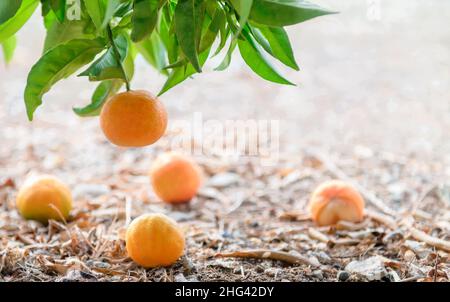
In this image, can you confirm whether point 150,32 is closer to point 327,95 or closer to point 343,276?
point 343,276

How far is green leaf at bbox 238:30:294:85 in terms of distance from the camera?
1046 mm

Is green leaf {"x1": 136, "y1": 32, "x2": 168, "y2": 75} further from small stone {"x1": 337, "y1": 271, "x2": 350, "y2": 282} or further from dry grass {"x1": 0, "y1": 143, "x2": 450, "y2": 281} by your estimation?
small stone {"x1": 337, "y1": 271, "x2": 350, "y2": 282}

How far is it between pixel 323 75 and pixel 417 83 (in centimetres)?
43

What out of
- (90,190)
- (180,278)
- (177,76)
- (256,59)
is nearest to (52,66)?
(177,76)

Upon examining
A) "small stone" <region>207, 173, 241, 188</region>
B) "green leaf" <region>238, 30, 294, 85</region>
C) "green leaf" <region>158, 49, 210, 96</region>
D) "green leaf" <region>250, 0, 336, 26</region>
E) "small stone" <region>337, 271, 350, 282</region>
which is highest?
"green leaf" <region>250, 0, 336, 26</region>

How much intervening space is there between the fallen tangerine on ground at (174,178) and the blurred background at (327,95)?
479 mm

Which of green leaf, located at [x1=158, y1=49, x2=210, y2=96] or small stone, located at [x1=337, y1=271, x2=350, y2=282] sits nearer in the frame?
green leaf, located at [x1=158, y1=49, x2=210, y2=96]

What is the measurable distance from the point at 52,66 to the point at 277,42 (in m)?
0.35

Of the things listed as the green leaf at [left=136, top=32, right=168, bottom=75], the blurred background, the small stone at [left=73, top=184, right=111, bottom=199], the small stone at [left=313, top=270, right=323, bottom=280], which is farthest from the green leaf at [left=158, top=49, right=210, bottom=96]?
the blurred background

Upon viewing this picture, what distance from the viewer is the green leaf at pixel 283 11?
35.5 inches

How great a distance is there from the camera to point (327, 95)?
2947 millimetres

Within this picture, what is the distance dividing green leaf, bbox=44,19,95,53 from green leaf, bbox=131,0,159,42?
14 centimetres

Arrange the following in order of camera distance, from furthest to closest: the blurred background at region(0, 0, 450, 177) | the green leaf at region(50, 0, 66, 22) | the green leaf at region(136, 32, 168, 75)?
1. the blurred background at region(0, 0, 450, 177)
2. the green leaf at region(136, 32, 168, 75)
3. the green leaf at region(50, 0, 66, 22)

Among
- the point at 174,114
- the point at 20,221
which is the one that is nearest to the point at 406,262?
the point at 20,221
